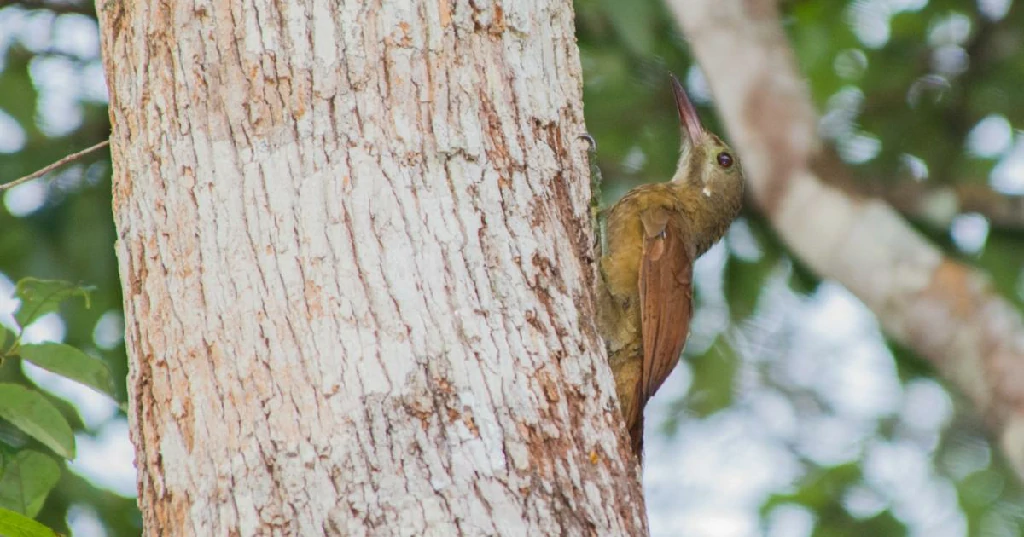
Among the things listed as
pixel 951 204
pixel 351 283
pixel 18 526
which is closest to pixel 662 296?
pixel 351 283

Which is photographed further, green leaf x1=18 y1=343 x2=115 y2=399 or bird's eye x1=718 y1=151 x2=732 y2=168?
bird's eye x1=718 y1=151 x2=732 y2=168

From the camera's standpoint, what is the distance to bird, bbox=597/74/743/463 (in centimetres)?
377

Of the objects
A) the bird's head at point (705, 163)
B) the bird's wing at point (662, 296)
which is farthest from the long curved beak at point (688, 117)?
the bird's wing at point (662, 296)

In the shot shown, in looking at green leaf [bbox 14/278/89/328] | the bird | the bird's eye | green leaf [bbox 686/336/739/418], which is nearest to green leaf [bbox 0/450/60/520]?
green leaf [bbox 14/278/89/328]

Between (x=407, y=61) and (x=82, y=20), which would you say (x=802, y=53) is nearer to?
(x=82, y=20)

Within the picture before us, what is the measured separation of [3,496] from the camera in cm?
273

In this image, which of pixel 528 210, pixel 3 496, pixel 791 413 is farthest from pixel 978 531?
pixel 3 496

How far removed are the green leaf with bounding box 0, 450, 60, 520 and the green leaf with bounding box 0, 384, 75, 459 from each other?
4 cm

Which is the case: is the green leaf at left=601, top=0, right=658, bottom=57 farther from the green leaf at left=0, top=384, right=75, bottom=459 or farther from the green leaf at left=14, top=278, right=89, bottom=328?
the green leaf at left=0, top=384, right=75, bottom=459

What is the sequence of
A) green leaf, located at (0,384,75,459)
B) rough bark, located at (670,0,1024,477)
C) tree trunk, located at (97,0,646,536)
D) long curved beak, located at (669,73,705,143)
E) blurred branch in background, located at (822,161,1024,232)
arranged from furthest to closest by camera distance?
1. blurred branch in background, located at (822,161,1024,232)
2. long curved beak, located at (669,73,705,143)
3. rough bark, located at (670,0,1024,477)
4. green leaf, located at (0,384,75,459)
5. tree trunk, located at (97,0,646,536)

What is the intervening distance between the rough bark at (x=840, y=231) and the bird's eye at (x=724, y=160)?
0.95ft

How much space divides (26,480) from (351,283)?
1.02 m

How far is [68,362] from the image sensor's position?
2766 mm

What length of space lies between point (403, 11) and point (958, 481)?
5549 mm
